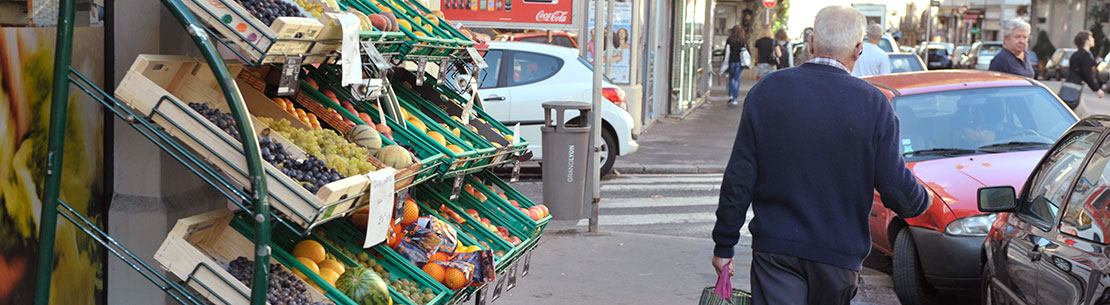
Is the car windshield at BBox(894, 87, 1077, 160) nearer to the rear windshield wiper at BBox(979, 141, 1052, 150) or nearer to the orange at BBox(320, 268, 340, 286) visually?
the rear windshield wiper at BBox(979, 141, 1052, 150)

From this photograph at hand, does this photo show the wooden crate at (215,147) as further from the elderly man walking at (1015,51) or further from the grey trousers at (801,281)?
the elderly man walking at (1015,51)

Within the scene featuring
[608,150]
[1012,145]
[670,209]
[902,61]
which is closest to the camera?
[1012,145]

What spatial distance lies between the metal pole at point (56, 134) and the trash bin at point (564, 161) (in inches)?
240

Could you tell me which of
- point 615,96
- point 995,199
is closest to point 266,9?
point 995,199

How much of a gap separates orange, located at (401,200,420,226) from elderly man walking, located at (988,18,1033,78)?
736 centimetres

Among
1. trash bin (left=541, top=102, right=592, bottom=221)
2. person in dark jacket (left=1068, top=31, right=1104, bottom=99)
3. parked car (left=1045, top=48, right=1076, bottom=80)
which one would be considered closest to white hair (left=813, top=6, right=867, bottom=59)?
trash bin (left=541, top=102, right=592, bottom=221)

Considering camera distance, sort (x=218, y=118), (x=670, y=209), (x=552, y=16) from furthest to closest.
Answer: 1. (x=552, y=16)
2. (x=670, y=209)
3. (x=218, y=118)

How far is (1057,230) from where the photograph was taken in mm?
4492

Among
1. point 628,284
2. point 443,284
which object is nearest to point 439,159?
point 443,284

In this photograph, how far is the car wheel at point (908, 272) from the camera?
6.78 metres

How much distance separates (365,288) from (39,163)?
112cm

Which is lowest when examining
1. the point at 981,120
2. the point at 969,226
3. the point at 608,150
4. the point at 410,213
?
the point at 608,150

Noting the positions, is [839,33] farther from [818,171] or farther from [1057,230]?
Result: [1057,230]

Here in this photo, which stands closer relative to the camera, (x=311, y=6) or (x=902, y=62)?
(x=311, y=6)
